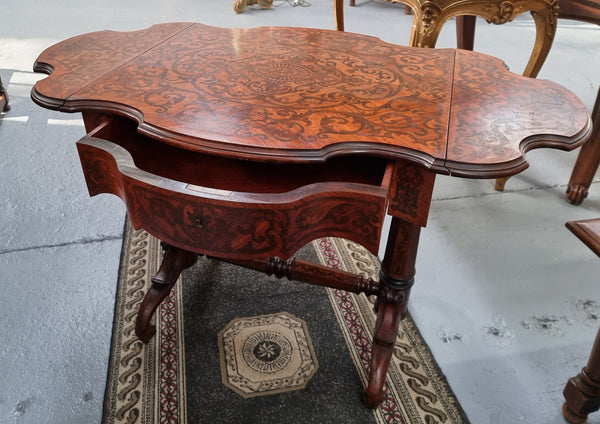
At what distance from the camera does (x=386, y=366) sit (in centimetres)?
111

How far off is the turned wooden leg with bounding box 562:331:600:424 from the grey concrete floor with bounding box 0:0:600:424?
0.03 metres

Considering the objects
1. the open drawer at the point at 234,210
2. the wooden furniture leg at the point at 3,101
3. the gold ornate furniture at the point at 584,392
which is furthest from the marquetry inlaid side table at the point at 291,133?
the wooden furniture leg at the point at 3,101

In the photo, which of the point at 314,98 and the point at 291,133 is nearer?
the point at 291,133

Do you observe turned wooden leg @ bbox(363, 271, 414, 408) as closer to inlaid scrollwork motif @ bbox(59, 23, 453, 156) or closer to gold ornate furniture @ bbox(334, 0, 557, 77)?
inlaid scrollwork motif @ bbox(59, 23, 453, 156)

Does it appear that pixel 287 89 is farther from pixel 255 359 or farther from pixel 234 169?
pixel 255 359

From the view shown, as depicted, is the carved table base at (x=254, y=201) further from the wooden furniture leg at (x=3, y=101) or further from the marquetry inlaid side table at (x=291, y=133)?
the wooden furniture leg at (x=3, y=101)

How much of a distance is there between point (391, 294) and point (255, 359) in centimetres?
37

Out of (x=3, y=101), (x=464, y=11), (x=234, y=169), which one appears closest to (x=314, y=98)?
(x=234, y=169)

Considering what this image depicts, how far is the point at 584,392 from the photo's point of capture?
3.42 ft

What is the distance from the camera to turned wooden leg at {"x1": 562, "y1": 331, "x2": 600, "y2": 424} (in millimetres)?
1017

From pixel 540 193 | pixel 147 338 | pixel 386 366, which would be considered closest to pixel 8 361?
pixel 147 338

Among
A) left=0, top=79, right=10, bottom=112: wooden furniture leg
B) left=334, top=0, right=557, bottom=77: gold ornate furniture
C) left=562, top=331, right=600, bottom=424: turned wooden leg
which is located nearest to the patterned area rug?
left=562, top=331, right=600, bottom=424: turned wooden leg

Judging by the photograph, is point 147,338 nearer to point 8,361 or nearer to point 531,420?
point 8,361

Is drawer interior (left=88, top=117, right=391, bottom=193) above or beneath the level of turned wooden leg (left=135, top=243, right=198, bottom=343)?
above
